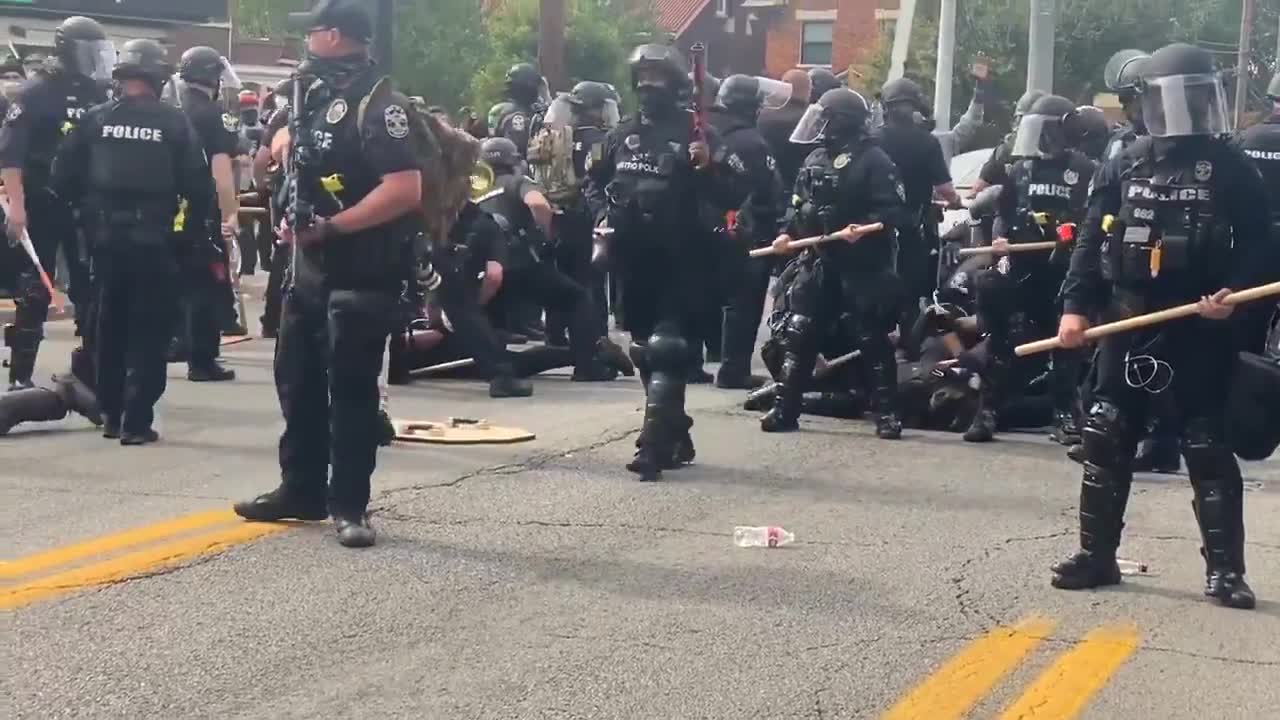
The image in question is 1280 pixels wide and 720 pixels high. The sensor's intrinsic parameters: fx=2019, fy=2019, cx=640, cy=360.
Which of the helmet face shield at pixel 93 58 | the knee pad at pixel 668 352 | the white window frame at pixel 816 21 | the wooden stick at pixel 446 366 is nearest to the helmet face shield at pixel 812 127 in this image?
the knee pad at pixel 668 352

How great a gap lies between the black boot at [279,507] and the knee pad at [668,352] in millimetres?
2238

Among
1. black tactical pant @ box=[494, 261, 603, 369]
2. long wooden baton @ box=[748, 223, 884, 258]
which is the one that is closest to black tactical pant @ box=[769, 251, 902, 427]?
long wooden baton @ box=[748, 223, 884, 258]

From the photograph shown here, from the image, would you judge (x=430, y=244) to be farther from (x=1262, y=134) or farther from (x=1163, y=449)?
(x=1262, y=134)

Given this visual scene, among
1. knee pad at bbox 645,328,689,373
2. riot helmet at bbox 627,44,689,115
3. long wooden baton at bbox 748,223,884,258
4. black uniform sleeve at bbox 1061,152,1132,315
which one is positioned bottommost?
knee pad at bbox 645,328,689,373

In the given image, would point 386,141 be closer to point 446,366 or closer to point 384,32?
point 384,32

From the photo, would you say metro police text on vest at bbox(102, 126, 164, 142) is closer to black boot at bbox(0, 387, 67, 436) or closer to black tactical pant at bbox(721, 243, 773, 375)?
black boot at bbox(0, 387, 67, 436)

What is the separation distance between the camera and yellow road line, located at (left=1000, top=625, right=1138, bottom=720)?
5.86 metres

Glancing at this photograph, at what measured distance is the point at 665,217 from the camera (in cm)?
994

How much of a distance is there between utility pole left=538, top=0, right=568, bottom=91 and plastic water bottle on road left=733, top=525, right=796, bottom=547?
26008 mm

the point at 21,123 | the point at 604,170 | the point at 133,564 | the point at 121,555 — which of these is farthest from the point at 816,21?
the point at 133,564

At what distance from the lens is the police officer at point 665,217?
9.91 m

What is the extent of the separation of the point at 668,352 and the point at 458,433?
63.2 inches

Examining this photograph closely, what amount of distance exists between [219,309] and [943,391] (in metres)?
4.97

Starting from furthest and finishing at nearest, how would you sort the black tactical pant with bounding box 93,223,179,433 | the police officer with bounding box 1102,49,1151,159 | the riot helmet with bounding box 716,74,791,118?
the riot helmet with bounding box 716,74,791,118 < the black tactical pant with bounding box 93,223,179,433 < the police officer with bounding box 1102,49,1151,159
